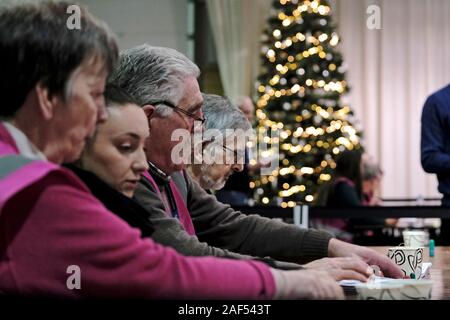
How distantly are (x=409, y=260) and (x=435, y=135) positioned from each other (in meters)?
2.20

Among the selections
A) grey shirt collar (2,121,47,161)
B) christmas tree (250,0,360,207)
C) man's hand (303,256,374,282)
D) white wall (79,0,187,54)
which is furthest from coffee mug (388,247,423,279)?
white wall (79,0,187,54)

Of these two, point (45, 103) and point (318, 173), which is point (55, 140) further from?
point (318, 173)

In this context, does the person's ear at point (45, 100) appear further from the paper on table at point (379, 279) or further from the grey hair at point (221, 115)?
the grey hair at point (221, 115)

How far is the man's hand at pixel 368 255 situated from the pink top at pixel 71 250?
30.9 inches

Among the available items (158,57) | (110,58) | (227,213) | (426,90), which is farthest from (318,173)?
(110,58)

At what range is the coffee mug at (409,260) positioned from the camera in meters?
1.63

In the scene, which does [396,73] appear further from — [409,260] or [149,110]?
[149,110]

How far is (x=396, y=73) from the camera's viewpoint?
354 inches

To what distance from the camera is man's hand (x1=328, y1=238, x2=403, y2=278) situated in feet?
5.30

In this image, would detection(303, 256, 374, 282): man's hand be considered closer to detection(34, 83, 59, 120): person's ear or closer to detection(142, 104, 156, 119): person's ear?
detection(142, 104, 156, 119): person's ear

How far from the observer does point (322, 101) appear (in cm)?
773

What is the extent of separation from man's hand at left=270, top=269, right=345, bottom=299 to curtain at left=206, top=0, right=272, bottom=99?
7.74 m

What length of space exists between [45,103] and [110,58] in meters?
0.10

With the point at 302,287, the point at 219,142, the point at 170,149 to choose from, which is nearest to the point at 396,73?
the point at 219,142
